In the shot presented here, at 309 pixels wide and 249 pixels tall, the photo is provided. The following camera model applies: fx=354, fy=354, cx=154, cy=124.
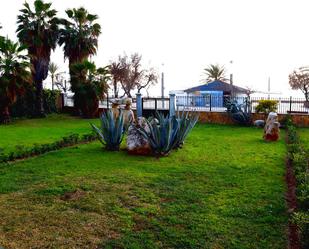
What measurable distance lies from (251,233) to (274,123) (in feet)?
26.3

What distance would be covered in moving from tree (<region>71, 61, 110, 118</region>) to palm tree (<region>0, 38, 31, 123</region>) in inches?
118

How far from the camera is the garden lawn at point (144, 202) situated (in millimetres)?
4129

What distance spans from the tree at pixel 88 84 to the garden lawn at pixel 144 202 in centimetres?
1049

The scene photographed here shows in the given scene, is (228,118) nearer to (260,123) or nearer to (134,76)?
(260,123)

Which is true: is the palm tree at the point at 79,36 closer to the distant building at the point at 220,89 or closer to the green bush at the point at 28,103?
the green bush at the point at 28,103

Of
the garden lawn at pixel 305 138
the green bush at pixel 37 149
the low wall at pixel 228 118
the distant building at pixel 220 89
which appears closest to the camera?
the green bush at pixel 37 149

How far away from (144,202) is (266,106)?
496 inches

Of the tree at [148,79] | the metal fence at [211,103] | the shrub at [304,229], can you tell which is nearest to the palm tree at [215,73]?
the tree at [148,79]

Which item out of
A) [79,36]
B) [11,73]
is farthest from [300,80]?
[11,73]

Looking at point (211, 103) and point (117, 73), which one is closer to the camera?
point (211, 103)

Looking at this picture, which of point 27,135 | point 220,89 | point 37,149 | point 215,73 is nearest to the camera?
point 37,149

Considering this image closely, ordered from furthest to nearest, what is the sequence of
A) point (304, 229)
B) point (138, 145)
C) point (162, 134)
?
point (138, 145)
point (162, 134)
point (304, 229)

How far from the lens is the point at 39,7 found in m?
18.7

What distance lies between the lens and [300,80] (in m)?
32.7
